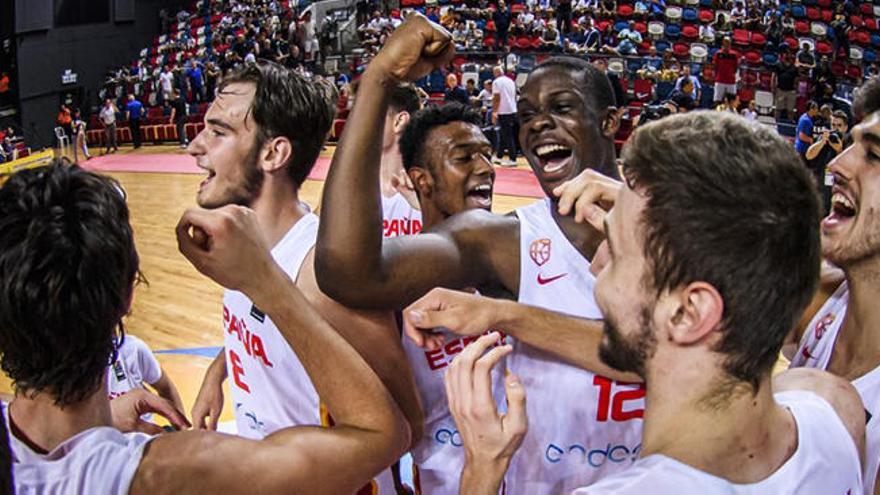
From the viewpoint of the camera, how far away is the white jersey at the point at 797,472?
1.43 m

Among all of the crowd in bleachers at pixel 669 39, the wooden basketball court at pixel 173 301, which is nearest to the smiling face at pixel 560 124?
the wooden basketball court at pixel 173 301

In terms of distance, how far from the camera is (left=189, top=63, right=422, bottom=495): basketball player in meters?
2.73

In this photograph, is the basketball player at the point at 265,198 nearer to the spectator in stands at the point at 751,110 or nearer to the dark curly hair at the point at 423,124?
the dark curly hair at the point at 423,124

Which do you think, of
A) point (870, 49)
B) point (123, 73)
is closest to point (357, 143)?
point (870, 49)

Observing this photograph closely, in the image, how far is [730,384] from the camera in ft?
5.02

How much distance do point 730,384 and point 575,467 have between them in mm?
1059

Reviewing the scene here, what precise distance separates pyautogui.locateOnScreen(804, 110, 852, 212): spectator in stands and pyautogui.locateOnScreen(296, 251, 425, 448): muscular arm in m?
7.73

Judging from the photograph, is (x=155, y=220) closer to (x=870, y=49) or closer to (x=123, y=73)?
(x=123, y=73)

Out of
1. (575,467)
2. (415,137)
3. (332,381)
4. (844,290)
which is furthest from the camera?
(415,137)

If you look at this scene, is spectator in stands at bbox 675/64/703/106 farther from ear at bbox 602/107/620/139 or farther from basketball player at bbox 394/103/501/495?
ear at bbox 602/107/620/139

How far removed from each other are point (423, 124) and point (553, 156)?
3.18 feet

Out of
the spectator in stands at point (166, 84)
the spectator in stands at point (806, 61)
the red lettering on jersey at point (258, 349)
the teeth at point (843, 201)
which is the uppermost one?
the teeth at point (843, 201)

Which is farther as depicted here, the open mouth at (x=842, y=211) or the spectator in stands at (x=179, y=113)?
the spectator in stands at (x=179, y=113)

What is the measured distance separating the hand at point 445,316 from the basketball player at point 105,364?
0.77 feet
